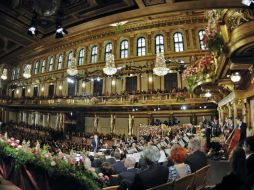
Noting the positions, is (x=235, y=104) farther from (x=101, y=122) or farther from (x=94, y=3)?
(x=101, y=122)

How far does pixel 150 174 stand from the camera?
3.39m

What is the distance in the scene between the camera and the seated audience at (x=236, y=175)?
2756mm

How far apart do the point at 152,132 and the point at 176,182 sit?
14548 mm

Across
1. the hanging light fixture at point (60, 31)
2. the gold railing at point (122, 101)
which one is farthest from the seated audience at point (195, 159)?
the gold railing at point (122, 101)

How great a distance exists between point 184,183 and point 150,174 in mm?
730

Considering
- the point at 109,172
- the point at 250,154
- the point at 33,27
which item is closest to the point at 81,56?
the point at 33,27

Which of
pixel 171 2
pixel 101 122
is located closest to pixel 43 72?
pixel 101 122

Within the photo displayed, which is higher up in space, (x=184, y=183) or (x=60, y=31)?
(x=60, y=31)

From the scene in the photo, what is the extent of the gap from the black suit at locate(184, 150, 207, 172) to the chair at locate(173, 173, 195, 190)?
454 millimetres

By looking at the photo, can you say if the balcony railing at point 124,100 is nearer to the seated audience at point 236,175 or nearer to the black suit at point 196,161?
the black suit at point 196,161

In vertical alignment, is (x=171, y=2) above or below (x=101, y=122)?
above

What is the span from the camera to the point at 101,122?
88.5ft

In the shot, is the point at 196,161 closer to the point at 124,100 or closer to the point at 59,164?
the point at 59,164

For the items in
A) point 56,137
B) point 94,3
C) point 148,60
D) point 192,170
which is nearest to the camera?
point 192,170
